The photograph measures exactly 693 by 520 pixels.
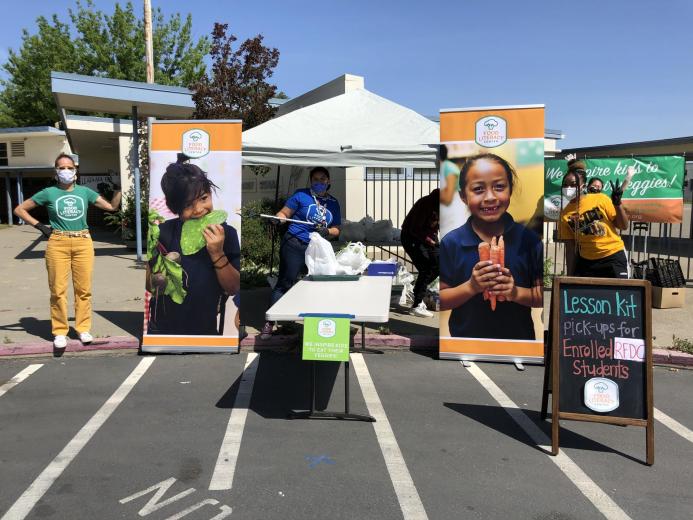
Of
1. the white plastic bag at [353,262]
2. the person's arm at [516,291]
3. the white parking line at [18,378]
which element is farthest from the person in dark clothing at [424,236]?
the white parking line at [18,378]

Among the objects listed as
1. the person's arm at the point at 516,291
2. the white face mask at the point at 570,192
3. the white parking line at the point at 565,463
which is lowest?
the white parking line at the point at 565,463

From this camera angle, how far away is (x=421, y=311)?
24.3ft

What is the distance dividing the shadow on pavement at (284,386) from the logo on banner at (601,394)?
1.84 metres

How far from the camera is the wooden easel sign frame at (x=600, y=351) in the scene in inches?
142

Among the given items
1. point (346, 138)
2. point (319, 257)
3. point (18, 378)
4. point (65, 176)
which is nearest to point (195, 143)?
point (65, 176)

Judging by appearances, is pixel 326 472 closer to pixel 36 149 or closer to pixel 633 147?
pixel 633 147

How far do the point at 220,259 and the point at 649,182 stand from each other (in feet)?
22.3

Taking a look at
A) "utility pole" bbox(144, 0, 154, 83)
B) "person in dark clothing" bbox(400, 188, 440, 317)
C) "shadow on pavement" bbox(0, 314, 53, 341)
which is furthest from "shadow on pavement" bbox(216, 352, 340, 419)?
"utility pole" bbox(144, 0, 154, 83)

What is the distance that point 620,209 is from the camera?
5562 mm

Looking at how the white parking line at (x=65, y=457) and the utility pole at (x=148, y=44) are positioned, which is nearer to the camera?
the white parking line at (x=65, y=457)

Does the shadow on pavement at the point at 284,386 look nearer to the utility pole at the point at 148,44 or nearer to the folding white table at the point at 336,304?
the folding white table at the point at 336,304

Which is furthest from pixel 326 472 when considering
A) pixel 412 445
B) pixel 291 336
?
pixel 291 336

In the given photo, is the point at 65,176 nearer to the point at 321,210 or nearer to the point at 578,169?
the point at 321,210

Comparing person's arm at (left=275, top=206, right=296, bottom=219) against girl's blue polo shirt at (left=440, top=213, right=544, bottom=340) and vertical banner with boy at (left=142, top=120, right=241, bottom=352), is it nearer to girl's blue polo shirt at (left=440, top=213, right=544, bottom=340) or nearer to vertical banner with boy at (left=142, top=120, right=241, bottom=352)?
vertical banner with boy at (left=142, top=120, right=241, bottom=352)
